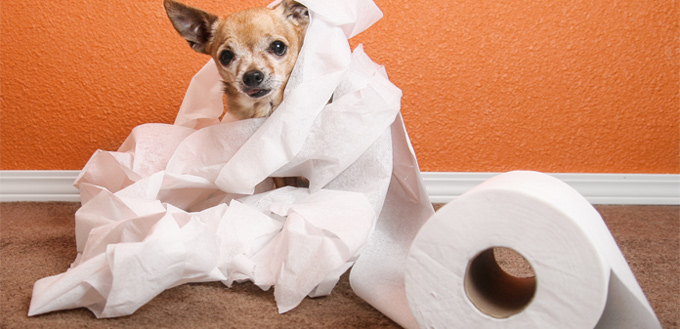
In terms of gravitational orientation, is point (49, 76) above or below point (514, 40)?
below

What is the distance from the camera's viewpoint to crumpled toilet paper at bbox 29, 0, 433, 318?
0.90 m

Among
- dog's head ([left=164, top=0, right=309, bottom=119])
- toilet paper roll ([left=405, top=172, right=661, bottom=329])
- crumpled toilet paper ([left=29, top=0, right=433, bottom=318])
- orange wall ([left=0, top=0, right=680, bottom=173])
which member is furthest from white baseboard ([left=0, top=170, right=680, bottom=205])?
toilet paper roll ([left=405, top=172, right=661, bottom=329])

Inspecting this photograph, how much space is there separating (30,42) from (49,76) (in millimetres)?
108

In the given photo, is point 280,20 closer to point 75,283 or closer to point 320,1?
point 320,1

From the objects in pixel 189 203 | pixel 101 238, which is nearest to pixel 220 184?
pixel 189 203

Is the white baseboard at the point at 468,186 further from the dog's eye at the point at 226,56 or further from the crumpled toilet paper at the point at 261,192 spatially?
the dog's eye at the point at 226,56

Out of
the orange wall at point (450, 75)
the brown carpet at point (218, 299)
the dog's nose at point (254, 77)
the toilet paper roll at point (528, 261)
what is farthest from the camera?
the orange wall at point (450, 75)

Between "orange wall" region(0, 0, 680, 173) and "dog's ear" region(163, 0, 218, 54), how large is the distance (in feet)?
0.90

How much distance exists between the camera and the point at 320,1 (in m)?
1.20

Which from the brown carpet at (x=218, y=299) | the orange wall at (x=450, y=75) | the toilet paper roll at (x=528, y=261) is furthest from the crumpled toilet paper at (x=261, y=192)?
the orange wall at (x=450, y=75)

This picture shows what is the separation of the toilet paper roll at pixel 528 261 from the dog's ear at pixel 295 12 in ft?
2.36

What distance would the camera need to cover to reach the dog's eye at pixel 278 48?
128cm

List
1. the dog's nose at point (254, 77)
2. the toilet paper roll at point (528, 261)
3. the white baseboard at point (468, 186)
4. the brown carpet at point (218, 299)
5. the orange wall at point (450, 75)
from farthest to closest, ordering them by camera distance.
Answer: the white baseboard at point (468, 186), the orange wall at point (450, 75), the dog's nose at point (254, 77), the brown carpet at point (218, 299), the toilet paper roll at point (528, 261)

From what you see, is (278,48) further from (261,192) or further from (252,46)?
(261,192)
